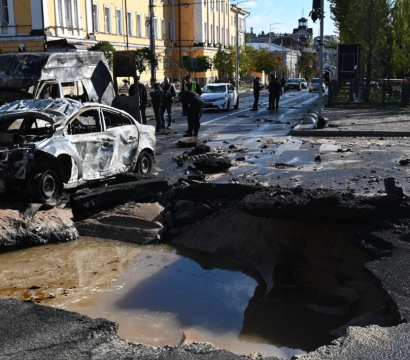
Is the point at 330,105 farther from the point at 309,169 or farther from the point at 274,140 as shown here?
the point at 309,169

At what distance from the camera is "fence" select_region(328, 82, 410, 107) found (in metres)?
29.4

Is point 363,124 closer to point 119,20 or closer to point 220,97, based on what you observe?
point 220,97

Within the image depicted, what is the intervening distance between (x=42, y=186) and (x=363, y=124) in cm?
1594

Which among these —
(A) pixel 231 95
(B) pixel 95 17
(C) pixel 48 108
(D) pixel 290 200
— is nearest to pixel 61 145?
(C) pixel 48 108

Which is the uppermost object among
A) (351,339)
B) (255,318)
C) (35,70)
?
(35,70)

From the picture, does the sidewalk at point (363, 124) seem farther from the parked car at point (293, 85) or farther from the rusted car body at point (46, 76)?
the parked car at point (293, 85)

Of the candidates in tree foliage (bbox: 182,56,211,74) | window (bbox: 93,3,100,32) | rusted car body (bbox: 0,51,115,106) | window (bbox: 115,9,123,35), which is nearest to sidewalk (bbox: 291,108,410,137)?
rusted car body (bbox: 0,51,115,106)

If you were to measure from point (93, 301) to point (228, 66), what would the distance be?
208 feet

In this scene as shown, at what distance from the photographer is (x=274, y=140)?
18.1 m

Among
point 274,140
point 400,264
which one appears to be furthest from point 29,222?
point 274,140

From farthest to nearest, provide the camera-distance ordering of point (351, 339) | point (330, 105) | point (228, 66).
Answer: point (228, 66), point (330, 105), point (351, 339)

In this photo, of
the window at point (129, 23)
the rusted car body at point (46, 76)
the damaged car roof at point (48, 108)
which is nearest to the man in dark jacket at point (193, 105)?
the rusted car body at point (46, 76)

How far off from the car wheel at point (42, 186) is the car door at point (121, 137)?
4.85 ft

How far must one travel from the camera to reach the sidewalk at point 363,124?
18.8 meters
